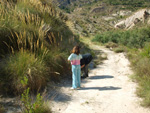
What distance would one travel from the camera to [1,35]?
17.4 feet

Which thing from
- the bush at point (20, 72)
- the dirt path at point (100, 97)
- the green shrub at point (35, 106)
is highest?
the bush at point (20, 72)

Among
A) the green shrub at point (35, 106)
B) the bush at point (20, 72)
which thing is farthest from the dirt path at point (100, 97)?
the bush at point (20, 72)

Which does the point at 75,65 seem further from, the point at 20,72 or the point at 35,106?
the point at 35,106

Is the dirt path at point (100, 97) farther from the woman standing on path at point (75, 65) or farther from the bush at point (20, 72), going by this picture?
the bush at point (20, 72)

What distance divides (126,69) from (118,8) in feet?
330

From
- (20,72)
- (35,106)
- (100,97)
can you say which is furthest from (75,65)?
(35,106)

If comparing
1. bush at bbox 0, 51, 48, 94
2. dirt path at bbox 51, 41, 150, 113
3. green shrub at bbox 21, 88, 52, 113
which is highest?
bush at bbox 0, 51, 48, 94

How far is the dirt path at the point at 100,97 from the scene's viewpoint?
3752 millimetres

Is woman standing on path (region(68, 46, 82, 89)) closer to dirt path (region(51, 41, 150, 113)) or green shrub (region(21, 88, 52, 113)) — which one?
dirt path (region(51, 41, 150, 113))

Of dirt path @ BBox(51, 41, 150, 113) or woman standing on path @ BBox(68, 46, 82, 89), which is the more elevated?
woman standing on path @ BBox(68, 46, 82, 89)

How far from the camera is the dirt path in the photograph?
3752 millimetres

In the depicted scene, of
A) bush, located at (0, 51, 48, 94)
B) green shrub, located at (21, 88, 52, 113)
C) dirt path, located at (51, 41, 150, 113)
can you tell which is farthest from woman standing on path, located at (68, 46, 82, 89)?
green shrub, located at (21, 88, 52, 113)

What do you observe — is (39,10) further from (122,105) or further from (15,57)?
(122,105)

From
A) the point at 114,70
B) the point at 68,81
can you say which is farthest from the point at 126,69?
the point at 68,81
